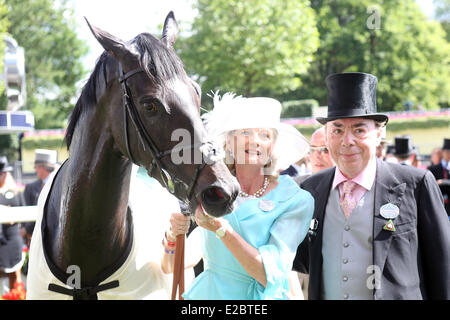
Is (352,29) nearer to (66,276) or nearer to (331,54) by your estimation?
(331,54)

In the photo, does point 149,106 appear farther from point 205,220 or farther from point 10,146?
point 10,146

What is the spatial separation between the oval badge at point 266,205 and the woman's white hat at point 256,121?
0.29 meters

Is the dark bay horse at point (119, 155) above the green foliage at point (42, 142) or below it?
below

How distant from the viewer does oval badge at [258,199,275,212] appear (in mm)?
2578

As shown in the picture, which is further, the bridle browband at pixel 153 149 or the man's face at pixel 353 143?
the man's face at pixel 353 143

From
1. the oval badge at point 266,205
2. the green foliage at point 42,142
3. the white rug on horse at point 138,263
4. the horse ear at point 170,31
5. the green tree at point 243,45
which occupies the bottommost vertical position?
the white rug on horse at point 138,263

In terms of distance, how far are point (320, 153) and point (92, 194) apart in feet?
10.6

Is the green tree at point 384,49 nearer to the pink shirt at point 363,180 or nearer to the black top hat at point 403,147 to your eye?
the black top hat at point 403,147

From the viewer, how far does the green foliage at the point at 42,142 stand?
69.9 feet

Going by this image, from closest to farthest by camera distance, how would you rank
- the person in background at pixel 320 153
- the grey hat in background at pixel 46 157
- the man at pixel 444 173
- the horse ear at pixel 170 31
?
1. the horse ear at pixel 170 31
2. the person in background at pixel 320 153
3. the grey hat in background at pixel 46 157
4. the man at pixel 444 173

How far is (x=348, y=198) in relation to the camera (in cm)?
271

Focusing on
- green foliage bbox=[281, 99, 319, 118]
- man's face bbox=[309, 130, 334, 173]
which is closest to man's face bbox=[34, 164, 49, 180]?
man's face bbox=[309, 130, 334, 173]

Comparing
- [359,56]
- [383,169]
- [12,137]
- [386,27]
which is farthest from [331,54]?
[383,169]

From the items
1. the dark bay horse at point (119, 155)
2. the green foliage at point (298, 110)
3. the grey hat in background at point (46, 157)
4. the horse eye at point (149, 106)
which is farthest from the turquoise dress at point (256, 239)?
the green foliage at point (298, 110)
